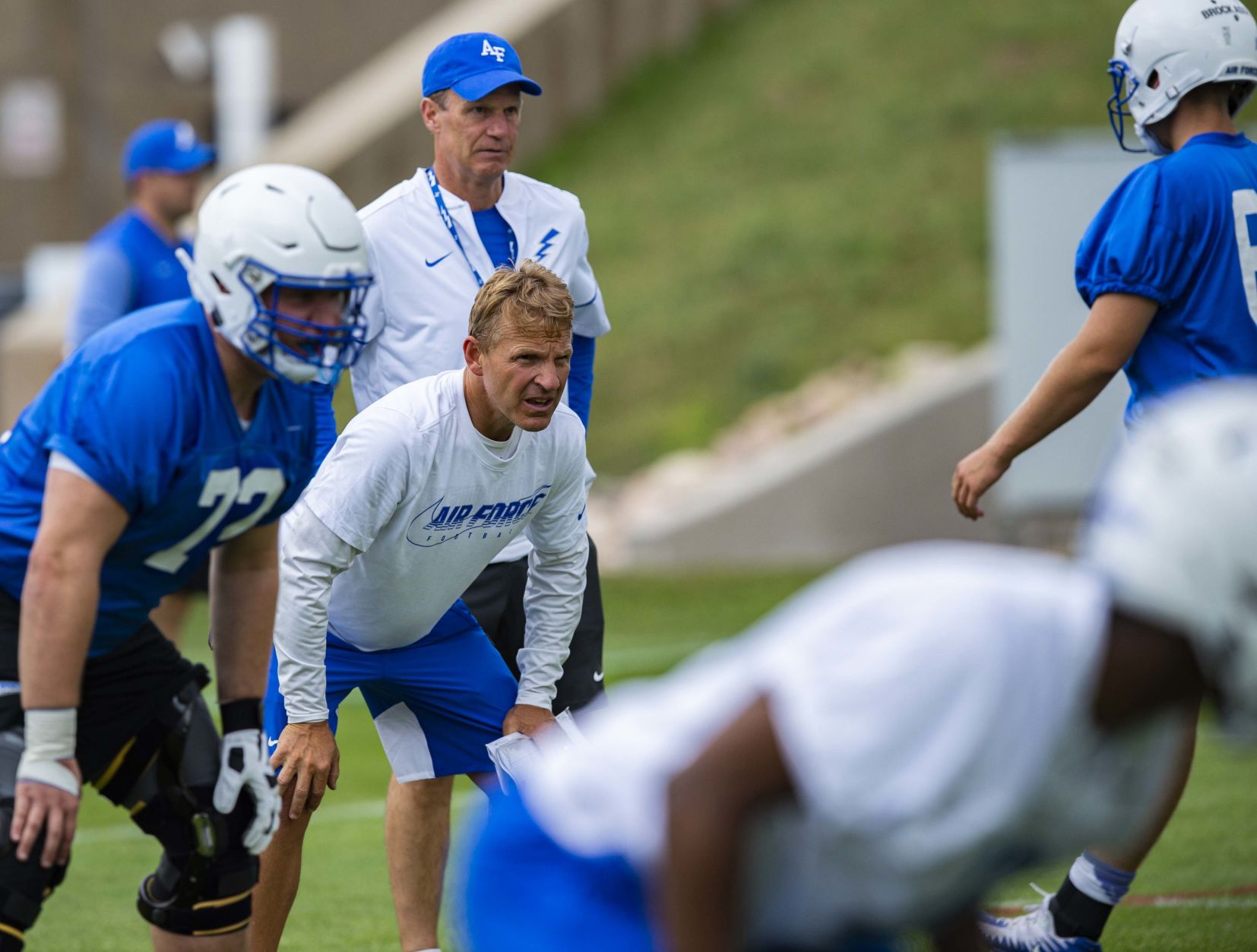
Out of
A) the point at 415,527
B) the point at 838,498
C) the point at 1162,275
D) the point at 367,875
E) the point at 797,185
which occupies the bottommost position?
the point at 838,498

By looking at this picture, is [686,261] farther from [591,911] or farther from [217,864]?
[591,911]

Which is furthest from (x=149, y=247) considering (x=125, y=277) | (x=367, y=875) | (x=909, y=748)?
(x=909, y=748)

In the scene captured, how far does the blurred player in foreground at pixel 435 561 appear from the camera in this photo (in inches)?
162

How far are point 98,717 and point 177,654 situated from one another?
0.92ft

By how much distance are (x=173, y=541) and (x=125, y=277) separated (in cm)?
463

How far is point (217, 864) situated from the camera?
3674mm

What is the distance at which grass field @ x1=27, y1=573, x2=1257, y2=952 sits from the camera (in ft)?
16.5

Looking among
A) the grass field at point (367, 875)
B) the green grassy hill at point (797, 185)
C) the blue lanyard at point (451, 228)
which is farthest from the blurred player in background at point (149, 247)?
the green grassy hill at point (797, 185)

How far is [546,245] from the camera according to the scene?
5.03m

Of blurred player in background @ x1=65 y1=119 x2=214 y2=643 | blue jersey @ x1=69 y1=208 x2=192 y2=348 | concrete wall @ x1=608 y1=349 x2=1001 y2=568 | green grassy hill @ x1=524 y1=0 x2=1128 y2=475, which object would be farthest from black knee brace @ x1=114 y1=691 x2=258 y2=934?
green grassy hill @ x1=524 y1=0 x2=1128 y2=475

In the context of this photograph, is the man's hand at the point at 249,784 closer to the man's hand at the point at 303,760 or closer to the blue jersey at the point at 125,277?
the man's hand at the point at 303,760

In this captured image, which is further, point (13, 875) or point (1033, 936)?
point (1033, 936)

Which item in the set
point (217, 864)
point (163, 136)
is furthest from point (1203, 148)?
point (163, 136)

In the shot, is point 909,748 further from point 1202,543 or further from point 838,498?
point 838,498
